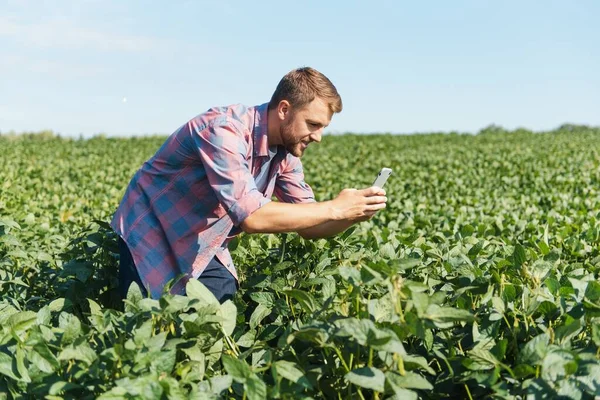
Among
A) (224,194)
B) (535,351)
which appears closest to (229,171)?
(224,194)

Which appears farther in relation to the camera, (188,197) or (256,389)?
(188,197)

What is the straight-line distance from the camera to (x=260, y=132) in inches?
136

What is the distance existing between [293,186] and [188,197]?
2.28ft

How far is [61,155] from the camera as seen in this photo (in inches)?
838

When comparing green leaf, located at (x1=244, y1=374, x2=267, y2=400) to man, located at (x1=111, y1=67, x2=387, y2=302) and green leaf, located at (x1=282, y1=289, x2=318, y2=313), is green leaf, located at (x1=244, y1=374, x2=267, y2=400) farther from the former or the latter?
man, located at (x1=111, y1=67, x2=387, y2=302)

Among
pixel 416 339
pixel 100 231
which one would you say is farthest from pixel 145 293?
pixel 416 339

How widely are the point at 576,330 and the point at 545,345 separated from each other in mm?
166

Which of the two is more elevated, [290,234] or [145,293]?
[290,234]

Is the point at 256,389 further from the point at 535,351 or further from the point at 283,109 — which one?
the point at 283,109

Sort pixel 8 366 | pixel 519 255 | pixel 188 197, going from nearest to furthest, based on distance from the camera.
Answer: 1. pixel 8 366
2. pixel 519 255
3. pixel 188 197

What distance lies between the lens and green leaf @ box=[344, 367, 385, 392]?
2.01m

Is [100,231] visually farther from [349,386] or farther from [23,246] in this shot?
[349,386]

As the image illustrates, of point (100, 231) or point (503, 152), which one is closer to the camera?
point (100, 231)

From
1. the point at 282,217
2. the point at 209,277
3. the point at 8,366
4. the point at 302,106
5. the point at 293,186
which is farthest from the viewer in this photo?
the point at 293,186
